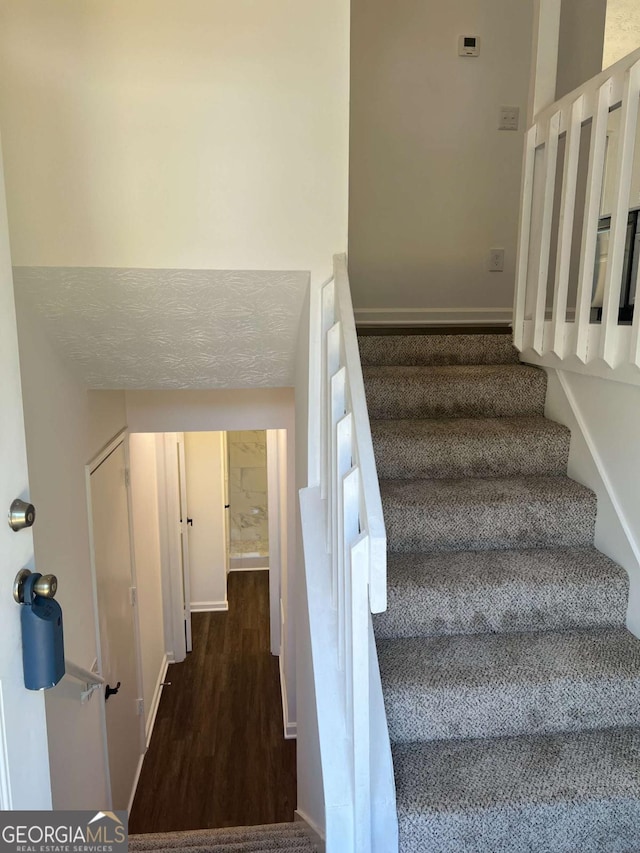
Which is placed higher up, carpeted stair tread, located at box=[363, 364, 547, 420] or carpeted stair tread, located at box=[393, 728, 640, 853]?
carpeted stair tread, located at box=[363, 364, 547, 420]

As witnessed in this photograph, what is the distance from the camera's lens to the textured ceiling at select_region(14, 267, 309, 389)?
6.30 ft

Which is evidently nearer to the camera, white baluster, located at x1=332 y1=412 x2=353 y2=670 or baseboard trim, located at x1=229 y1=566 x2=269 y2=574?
white baluster, located at x1=332 y1=412 x2=353 y2=670

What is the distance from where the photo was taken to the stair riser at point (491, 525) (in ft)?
6.81

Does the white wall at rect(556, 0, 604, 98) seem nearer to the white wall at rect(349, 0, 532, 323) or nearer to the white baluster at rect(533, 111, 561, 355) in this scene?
the white wall at rect(349, 0, 532, 323)

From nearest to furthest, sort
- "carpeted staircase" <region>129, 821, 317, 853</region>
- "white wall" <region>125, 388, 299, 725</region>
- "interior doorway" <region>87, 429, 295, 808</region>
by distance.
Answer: "carpeted staircase" <region>129, 821, 317, 853</region>
"interior doorway" <region>87, 429, 295, 808</region>
"white wall" <region>125, 388, 299, 725</region>

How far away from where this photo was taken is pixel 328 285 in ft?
6.30

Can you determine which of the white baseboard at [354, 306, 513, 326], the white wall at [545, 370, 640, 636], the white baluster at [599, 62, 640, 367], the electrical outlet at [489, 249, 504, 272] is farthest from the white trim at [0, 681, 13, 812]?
the electrical outlet at [489, 249, 504, 272]

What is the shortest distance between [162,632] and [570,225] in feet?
14.4

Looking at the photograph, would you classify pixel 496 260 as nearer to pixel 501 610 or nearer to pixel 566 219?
pixel 566 219

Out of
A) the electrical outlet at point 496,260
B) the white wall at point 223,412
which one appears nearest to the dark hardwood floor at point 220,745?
the white wall at point 223,412

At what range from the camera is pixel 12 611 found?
3.52 feet

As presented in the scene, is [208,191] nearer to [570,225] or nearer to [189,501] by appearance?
[570,225]

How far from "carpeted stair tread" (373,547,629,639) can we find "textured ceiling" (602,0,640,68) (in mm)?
2813

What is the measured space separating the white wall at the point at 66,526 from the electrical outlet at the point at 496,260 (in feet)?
7.67
